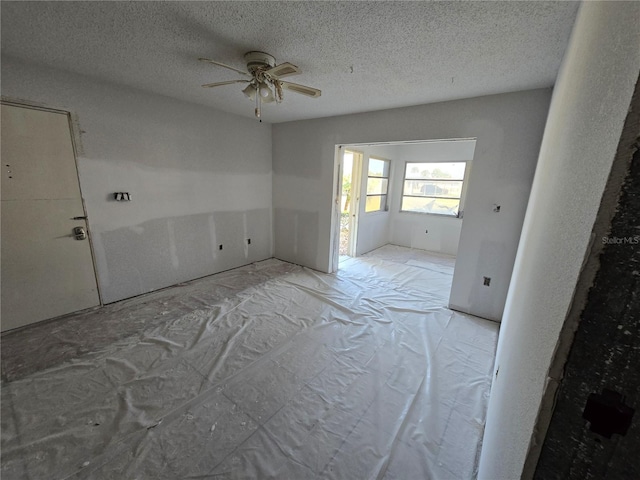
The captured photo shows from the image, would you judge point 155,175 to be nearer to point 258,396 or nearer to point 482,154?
point 258,396

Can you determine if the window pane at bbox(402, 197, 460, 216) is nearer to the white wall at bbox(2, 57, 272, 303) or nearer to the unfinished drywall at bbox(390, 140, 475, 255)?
the unfinished drywall at bbox(390, 140, 475, 255)

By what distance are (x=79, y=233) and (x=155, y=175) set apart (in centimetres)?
→ 101

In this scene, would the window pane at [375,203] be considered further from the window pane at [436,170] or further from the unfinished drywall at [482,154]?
the unfinished drywall at [482,154]

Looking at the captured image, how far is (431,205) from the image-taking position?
5.68 metres

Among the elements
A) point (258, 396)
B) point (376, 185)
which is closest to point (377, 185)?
point (376, 185)

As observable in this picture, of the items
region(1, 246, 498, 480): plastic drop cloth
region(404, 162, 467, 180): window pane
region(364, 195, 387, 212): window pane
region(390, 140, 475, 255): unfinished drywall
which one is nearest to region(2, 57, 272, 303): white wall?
region(1, 246, 498, 480): plastic drop cloth

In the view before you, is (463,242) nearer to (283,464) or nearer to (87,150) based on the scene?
(283,464)

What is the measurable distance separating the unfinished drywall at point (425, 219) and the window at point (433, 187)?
12cm

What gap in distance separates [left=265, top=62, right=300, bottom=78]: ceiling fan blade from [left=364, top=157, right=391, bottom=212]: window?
3.37 m

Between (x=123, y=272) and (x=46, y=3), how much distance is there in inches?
98.4

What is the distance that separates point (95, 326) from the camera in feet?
8.57

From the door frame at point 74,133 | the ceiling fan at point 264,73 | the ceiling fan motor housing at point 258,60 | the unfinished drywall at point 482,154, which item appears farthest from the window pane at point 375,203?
the door frame at point 74,133

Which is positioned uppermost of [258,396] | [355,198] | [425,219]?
[355,198]

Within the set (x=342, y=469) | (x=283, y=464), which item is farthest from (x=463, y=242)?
(x=283, y=464)
